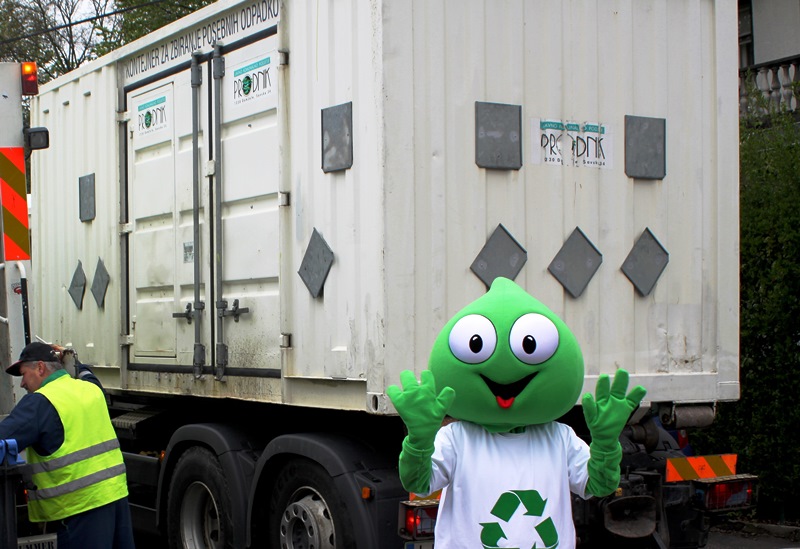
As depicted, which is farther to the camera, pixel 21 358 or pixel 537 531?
pixel 21 358

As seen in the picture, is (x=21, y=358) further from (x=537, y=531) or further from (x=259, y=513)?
(x=537, y=531)

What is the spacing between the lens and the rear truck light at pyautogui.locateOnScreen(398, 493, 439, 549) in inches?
197

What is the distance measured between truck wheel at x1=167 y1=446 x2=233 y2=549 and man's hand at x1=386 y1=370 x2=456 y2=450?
3.29 m

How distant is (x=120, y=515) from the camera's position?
5.64 meters

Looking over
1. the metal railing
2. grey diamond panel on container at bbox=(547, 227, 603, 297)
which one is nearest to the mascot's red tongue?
grey diamond panel on container at bbox=(547, 227, 603, 297)

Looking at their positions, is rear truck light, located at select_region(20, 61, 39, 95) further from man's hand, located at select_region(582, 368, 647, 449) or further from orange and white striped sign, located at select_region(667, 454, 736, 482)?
orange and white striped sign, located at select_region(667, 454, 736, 482)

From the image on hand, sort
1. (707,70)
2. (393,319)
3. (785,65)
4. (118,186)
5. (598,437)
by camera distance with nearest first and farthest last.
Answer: (598,437), (393,319), (707,70), (118,186), (785,65)

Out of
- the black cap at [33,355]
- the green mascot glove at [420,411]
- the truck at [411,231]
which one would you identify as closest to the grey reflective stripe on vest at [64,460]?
the black cap at [33,355]

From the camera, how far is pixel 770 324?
27.0ft

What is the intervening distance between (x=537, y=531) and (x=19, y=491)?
2.88 meters

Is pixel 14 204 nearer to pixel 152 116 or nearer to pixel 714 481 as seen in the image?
pixel 152 116

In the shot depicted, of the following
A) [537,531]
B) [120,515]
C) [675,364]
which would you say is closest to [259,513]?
[120,515]

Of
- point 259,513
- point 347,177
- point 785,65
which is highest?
point 785,65

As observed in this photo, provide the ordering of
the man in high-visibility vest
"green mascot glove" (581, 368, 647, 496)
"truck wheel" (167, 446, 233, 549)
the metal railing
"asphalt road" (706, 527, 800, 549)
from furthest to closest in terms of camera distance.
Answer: the metal railing, "asphalt road" (706, 527, 800, 549), "truck wheel" (167, 446, 233, 549), the man in high-visibility vest, "green mascot glove" (581, 368, 647, 496)
